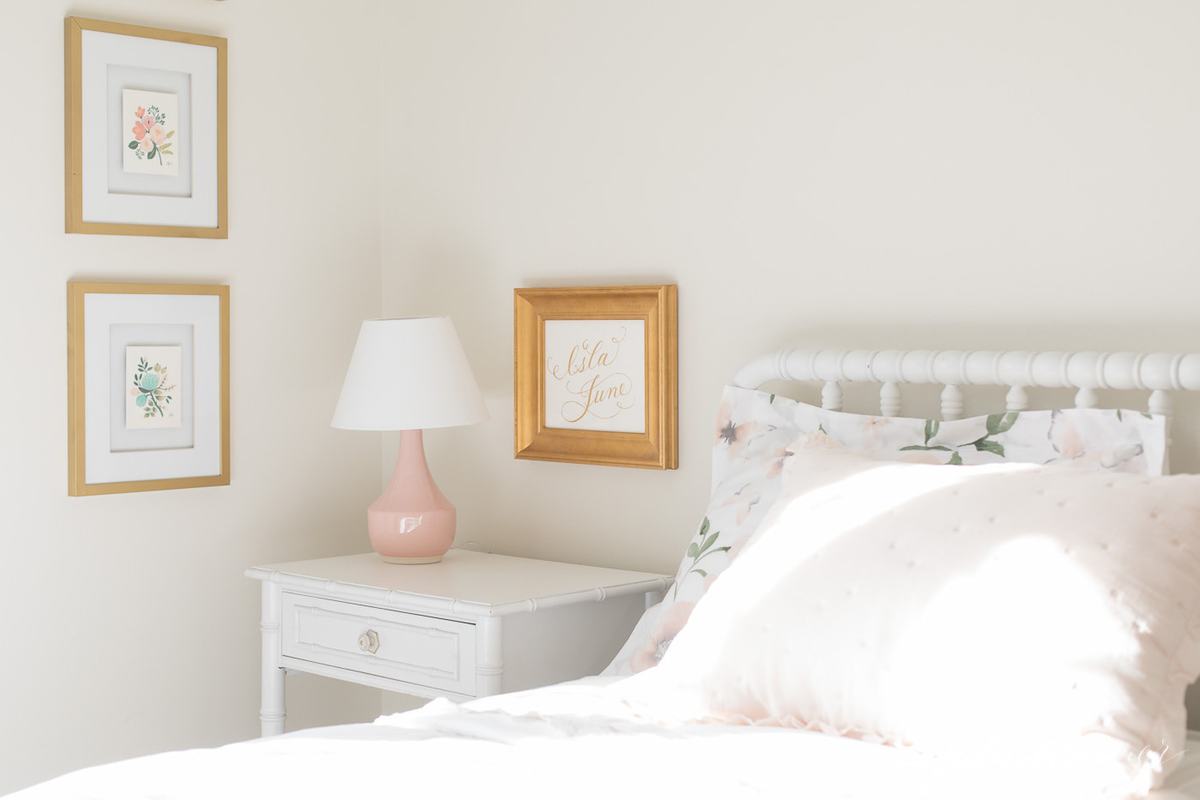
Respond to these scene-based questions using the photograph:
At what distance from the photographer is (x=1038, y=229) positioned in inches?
85.5

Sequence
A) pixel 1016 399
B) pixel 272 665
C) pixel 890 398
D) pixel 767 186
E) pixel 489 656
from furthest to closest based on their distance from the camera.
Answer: pixel 272 665 → pixel 767 186 → pixel 489 656 → pixel 890 398 → pixel 1016 399

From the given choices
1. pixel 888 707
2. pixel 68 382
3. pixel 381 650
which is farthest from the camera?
pixel 68 382

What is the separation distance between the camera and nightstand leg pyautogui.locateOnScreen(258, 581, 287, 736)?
275cm

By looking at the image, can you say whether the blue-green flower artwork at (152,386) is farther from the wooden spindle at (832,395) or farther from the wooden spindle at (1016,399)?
the wooden spindle at (1016,399)

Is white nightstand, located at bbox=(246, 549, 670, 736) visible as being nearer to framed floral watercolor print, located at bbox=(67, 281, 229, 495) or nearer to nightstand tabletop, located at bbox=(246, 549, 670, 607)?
nightstand tabletop, located at bbox=(246, 549, 670, 607)

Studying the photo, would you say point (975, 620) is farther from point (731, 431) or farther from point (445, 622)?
point (445, 622)

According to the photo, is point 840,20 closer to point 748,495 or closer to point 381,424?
point 748,495

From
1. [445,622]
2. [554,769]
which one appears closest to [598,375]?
[445,622]

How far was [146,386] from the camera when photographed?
2.85 metres

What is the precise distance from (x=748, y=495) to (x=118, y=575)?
1.37m

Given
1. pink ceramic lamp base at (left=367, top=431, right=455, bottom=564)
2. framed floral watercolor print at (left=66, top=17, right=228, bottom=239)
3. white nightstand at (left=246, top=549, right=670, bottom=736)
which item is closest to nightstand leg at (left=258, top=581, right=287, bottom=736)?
white nightstand at (left=246, top=549, right=670, bottom=736)

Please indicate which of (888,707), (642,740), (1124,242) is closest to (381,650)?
(642,740)

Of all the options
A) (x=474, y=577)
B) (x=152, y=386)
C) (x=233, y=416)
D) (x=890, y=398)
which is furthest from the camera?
(x=233, y=416)

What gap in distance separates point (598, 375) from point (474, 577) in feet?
1.54
